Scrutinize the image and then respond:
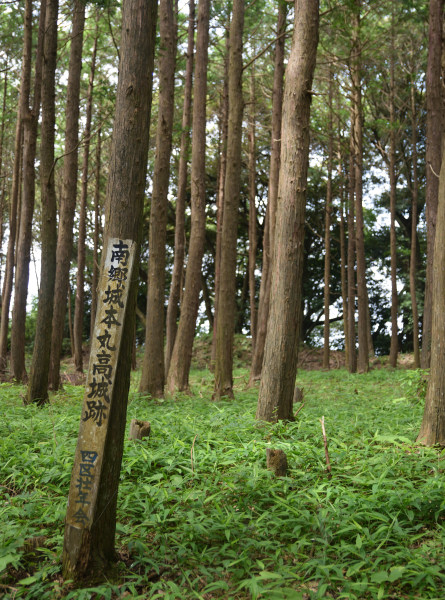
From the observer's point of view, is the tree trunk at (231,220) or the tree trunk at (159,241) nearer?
the tree trunk at (231,220)

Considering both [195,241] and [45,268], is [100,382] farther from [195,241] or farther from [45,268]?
[195,241]

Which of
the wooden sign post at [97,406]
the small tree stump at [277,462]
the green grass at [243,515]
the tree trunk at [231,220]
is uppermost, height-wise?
the tree trunk at [231,220]

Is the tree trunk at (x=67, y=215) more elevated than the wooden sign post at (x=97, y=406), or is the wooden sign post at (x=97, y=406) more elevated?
the tree trunk at (x=67, y=215)

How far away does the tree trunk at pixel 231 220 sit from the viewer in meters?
8.92

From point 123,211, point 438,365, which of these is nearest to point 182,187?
point 438,365

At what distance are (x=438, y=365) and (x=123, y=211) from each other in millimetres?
3780

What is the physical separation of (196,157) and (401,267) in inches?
589

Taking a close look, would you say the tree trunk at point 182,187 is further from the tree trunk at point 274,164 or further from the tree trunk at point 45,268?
the tree trunk at point 45,268

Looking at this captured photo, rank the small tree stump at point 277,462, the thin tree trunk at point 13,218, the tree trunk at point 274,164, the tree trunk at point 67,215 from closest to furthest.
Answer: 1. the small tree stump at point 277,462
2. the tree trunk at point 67,215
3. the tree trunk at point 274,164
4. the thin tree trunk at point 13,218

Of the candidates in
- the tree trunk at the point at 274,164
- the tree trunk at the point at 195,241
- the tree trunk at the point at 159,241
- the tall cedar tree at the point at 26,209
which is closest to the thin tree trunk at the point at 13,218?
the tall cedar tree at the point at 26,209

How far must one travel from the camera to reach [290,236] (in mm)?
6426

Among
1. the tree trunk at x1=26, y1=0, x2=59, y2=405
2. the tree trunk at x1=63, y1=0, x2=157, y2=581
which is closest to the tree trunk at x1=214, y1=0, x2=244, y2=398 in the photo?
the tree trunk at x1=26, y1=0, x2=59, y2=405

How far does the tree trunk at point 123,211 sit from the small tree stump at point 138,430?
224cm

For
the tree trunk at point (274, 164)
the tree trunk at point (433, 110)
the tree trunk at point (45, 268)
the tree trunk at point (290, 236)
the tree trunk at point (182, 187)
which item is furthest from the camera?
the tree trunk at point (182, 187)
